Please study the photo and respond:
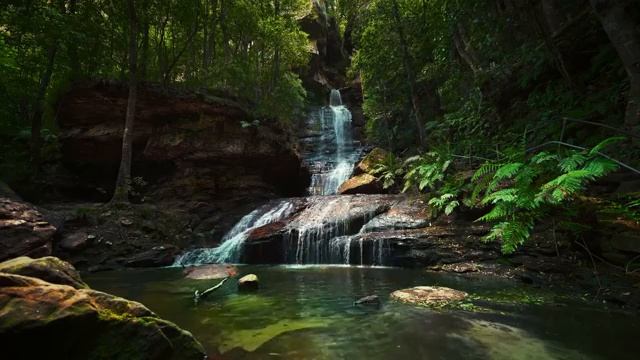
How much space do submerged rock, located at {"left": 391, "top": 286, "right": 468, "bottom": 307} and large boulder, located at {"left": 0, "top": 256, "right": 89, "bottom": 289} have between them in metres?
5.51

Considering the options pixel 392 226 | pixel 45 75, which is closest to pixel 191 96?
pixel 45 75

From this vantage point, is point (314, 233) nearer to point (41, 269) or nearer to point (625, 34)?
point (41, 269)

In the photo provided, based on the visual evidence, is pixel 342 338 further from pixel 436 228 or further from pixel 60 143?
pixel 60 143

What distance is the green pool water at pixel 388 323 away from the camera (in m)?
5.15

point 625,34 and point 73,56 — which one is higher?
point 73,56

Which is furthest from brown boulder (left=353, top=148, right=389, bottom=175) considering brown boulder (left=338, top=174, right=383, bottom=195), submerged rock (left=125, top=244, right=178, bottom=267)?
submerged rock (left=125, top=244, right=178, bottom=267)

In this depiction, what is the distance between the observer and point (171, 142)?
19.8 meters

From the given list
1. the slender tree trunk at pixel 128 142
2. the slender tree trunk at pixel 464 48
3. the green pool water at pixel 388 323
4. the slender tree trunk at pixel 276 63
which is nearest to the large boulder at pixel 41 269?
the green pool water at pixel 388 323

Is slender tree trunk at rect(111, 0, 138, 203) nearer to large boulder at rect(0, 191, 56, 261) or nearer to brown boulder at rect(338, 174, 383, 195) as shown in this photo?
large boulder at rect(0, 191, 56, 261)

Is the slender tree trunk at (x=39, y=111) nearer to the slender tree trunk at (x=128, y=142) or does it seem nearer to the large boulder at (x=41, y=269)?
the slender tree trunk at (x=128, y=142)

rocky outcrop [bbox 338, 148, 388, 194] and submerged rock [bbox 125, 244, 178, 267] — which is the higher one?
rocky outcrop [bbox 338, 148, 388, 194]

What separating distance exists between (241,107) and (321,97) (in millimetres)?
20593

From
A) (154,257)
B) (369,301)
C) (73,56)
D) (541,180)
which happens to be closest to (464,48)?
(369,301)

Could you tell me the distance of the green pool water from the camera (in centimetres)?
515
